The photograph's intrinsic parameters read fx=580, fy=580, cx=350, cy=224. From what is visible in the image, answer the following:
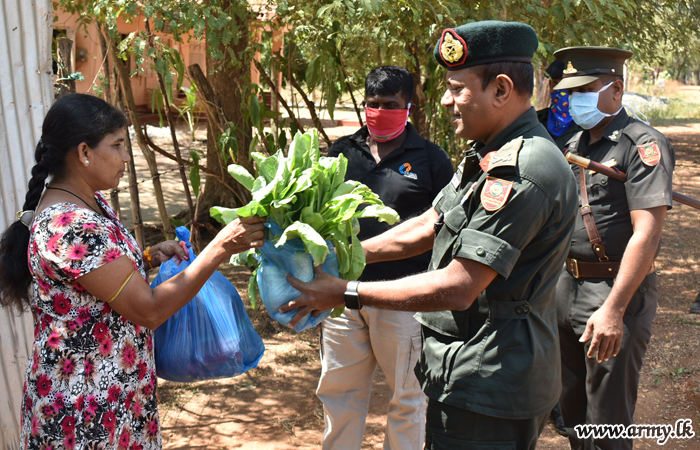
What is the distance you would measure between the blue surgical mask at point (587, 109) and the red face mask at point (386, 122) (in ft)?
2.89

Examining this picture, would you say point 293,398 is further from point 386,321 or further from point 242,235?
point 242,235

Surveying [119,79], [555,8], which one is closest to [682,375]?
[555,8]

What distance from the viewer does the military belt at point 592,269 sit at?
2.93 metres

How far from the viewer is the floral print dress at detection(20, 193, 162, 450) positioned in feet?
6.11

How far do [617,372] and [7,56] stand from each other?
327 centimetres

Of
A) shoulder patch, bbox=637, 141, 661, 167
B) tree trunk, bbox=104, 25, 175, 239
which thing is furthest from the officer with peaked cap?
tree trunk, bbox=104, 25, 175, 239

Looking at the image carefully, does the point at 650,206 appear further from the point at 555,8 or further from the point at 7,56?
the point at 7,56

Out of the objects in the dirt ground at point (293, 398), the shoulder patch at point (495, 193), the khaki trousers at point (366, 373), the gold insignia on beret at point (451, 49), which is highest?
the gold insignia on beret at point (451, 49)

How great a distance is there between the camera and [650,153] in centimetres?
279

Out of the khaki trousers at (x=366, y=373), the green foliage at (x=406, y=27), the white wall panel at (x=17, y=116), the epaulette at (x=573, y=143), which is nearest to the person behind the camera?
the white wall panel at (x=17, y=116)

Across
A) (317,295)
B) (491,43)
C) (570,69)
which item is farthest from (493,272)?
(570,69)

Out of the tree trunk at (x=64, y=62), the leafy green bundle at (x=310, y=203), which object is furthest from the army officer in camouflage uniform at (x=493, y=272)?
the tree trunk at (x=64, y=62)

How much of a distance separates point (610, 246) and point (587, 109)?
723 mm

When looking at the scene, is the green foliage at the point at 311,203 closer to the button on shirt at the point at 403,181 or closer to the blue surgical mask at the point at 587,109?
the button on shirt at the point at 403,181
